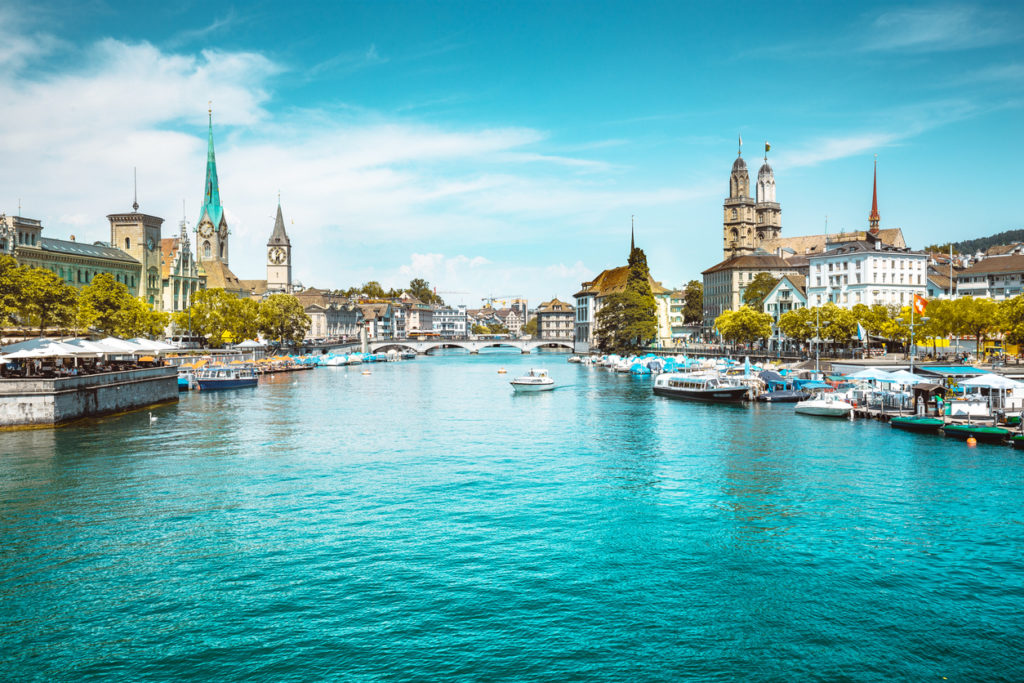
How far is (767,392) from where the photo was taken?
67812 mm

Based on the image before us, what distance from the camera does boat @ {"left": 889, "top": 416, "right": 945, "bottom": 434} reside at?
1774 inches

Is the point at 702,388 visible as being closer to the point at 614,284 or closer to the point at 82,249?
the point at 82,249

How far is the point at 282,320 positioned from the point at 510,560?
403 ft

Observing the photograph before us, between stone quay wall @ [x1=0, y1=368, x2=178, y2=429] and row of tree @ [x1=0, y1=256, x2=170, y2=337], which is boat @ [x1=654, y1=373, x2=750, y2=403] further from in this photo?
row of tree @ [x1=0, y1=256, x2=170, y2=337]

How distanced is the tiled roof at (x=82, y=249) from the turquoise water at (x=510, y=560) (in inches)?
3165

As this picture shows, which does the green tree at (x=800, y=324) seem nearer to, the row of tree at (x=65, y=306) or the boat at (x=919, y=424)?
the boat at (x=919, y=424)

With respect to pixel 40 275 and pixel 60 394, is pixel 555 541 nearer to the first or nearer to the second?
pixel 60 394

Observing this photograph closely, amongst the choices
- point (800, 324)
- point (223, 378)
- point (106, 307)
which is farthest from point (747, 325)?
point (106, 307)

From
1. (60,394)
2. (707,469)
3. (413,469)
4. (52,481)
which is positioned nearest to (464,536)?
(413,469)

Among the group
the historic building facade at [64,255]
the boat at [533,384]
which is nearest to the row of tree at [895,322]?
the boat at [533,384]

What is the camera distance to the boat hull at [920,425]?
45062 millimetres

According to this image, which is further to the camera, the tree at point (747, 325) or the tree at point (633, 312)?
the tree at point (633, 312)

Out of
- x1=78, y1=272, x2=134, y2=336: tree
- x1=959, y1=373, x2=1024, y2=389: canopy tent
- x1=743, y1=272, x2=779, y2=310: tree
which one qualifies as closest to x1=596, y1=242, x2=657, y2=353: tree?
x1=743, y1=272, x2=779, y2=310: tree

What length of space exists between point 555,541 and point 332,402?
160ft
